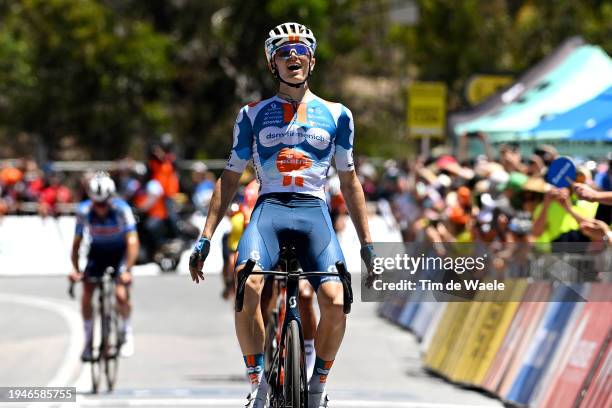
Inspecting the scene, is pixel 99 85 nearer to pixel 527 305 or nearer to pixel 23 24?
pixel 23 24

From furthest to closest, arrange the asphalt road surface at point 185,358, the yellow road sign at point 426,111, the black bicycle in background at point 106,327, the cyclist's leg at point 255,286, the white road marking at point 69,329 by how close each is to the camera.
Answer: the yellow road sign at point 426,111 → the white road marking at point 69,329 → the black bicycle in background at point 106,327 → the asphalt road surface at point 185,358 → the cyclist's leg at point 255,286

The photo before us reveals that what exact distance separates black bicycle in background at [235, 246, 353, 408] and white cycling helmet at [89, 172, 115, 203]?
224 inches

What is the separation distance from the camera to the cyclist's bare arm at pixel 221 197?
914 centimetres

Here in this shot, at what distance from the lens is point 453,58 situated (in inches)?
1973

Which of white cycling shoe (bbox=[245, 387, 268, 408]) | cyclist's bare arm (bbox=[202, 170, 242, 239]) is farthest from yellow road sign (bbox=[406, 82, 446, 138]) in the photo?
white cycling shoe (bbox=[245, 387, 268, 408])

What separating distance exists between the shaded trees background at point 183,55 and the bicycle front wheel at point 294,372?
124ft

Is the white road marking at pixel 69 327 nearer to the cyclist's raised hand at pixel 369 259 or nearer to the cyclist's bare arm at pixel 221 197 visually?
the cyclist's bare arm at pixel 221 197

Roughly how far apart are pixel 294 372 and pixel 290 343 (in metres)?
0.22

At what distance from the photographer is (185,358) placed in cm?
1712

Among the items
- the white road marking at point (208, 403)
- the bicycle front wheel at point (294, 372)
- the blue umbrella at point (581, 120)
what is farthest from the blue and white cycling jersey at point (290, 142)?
the blue umbrella at point (581, 120)

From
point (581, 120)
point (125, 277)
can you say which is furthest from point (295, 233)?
point (581, 120)

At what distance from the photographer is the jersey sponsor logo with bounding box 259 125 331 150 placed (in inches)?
356

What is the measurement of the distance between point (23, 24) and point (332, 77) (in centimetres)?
1242

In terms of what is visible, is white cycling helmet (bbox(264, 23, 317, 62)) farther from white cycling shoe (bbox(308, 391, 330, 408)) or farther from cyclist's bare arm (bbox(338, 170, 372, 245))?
white cycling shoe (bbox(308, 391, 330, 408))
